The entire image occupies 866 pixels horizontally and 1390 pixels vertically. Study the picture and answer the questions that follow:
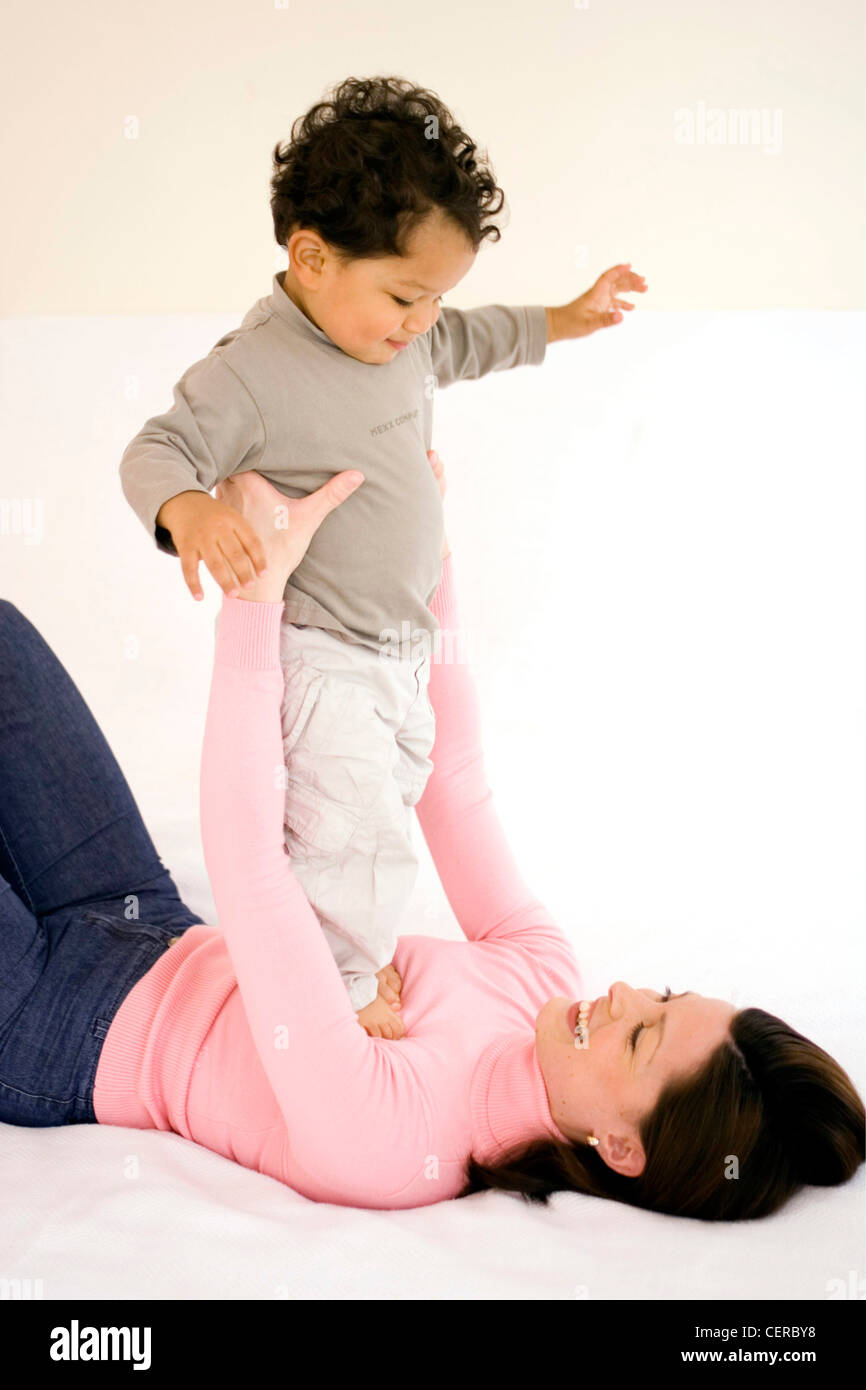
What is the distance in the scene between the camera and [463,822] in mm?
1340

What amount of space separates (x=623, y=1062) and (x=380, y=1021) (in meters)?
0.23

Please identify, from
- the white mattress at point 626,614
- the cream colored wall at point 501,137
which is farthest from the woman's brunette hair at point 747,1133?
the cream colored wall at point 501,137

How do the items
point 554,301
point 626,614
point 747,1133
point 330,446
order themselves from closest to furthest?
point 747,1133 < point 330,446 < point 626,614 < point 554,301

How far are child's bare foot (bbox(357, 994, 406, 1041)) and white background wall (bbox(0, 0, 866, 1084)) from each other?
1.31 metres

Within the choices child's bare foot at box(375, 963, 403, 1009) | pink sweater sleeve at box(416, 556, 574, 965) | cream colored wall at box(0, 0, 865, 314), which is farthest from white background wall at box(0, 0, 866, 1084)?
child's bare foot at box(375, 963, 403, 1009)

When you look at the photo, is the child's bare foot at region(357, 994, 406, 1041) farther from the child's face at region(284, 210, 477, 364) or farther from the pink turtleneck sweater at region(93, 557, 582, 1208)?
the child's face at region(284, 210, 477, 364)

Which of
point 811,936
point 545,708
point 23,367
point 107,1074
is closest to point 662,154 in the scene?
point 545,708

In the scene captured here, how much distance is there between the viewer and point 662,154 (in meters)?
2.64

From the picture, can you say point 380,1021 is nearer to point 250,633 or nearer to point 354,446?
point 250,633

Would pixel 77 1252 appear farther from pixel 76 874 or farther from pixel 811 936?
pixel 811 936

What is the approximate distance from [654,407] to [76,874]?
1.75 metres

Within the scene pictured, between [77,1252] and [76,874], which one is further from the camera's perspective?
[76,874]

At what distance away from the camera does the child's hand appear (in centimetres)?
91

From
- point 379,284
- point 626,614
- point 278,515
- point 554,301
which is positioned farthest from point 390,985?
point 554,301
